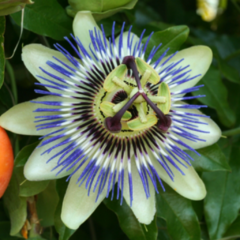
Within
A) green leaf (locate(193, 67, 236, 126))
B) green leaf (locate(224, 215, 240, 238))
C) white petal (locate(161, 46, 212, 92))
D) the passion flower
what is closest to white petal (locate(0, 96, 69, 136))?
the passion flower

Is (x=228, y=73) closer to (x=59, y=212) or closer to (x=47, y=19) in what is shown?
(x=47, y=19)

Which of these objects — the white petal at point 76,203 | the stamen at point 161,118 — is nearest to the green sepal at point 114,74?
the stamen at point 161,118

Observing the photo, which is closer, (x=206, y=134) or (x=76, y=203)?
(x=76, y=203)

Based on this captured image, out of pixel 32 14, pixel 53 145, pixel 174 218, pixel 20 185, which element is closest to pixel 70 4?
pixel 32 14

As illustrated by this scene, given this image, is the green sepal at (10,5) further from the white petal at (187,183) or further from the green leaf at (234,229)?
the green leaf at (234,229)

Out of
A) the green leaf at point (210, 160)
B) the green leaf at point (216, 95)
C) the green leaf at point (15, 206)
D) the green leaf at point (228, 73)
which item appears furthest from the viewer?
the green leaf at point (228, 73)

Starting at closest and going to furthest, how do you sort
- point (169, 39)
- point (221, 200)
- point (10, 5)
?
point (10, 5)
point (169, 39)
point (221, 200)

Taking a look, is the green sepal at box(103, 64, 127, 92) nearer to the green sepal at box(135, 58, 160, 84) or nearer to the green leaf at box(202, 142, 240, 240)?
the green sepal at box(135, 58, 160, 84)

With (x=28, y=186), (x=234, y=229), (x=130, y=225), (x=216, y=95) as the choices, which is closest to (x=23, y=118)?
(x=28, y=186)
